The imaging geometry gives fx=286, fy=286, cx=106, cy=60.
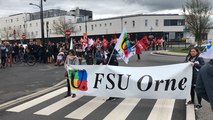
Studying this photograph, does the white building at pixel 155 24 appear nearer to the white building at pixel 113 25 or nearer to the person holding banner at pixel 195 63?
the white building at pixel 113 25

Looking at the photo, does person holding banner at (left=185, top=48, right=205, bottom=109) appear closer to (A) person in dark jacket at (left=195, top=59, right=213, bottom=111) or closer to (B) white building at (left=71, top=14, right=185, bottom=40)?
(A) person in dark jacket at (left=195, top=59, right=213, bottom=111)

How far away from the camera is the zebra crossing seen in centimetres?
689

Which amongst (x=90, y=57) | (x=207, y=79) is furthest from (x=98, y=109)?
(x=90, y=57)

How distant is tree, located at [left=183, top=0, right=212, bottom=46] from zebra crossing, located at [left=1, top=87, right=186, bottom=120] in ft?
105

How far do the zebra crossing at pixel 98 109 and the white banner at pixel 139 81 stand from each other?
1.09 feet

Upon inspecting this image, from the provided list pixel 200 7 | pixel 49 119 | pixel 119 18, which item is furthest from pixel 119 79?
pixel 119 18

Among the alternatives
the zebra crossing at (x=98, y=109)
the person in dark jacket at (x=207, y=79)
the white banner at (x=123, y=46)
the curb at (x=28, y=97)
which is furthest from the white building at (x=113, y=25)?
the person in dark jacket at (x=207, y=79)

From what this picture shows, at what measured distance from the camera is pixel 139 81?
7.71 meters

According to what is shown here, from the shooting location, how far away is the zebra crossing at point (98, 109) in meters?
6.89

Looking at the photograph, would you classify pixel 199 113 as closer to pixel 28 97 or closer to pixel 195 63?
pixel 195 63

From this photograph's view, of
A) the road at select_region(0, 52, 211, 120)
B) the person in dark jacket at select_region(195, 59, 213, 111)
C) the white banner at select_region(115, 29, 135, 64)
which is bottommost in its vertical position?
the road at select_region(0, 52, 211, 120)

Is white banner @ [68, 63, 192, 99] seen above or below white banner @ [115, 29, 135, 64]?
below

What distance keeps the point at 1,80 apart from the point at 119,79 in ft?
24.6

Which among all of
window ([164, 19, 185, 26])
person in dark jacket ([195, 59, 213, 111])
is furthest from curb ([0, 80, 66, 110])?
window ([164, 19, 185, 26])
